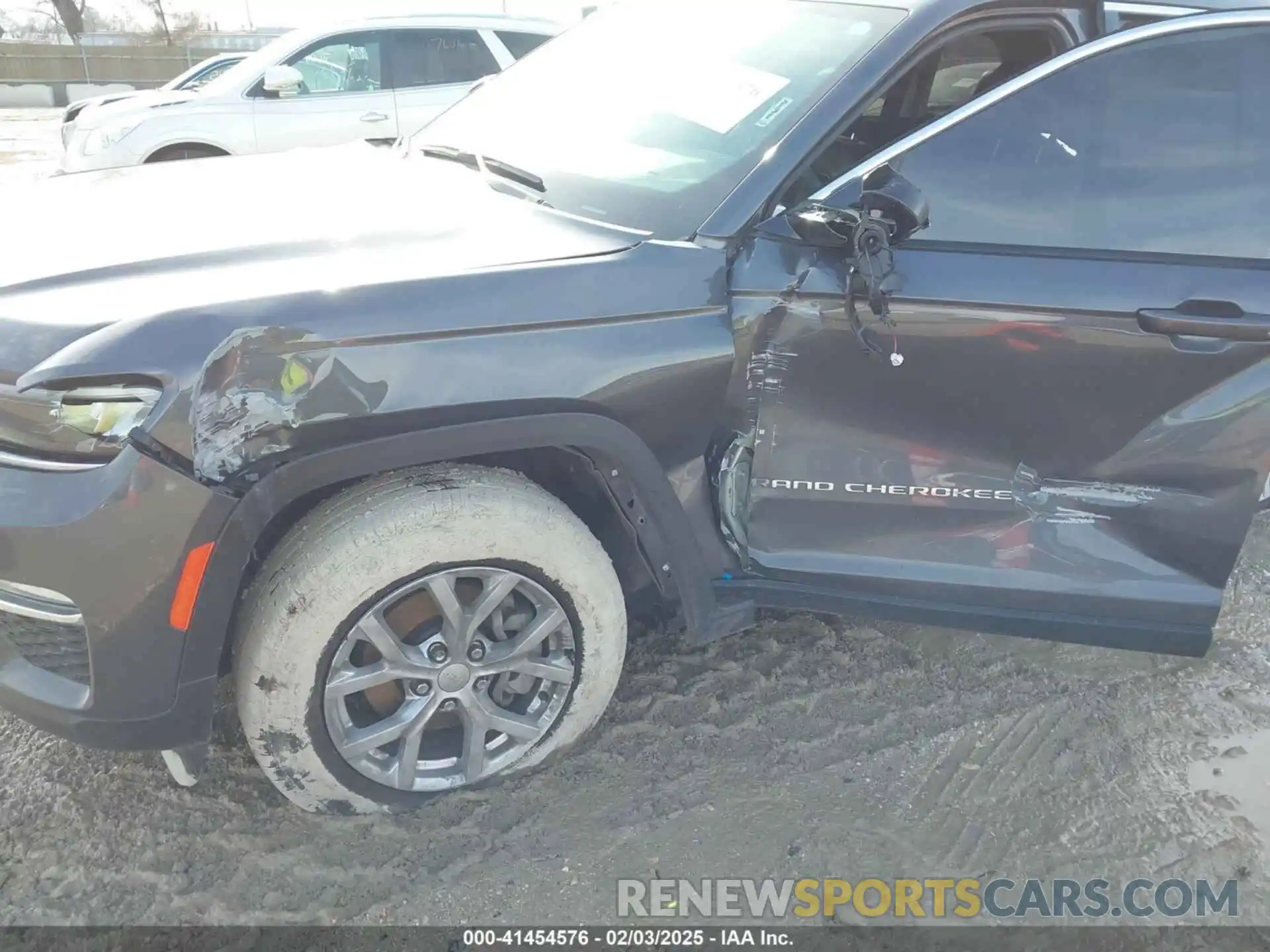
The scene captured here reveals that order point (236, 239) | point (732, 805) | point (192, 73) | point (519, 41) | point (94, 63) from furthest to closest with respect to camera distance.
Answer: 1. point (94, 63)
2. point (192, 73)
3. point (519, 41)
4. point (732, 805)
5. point (236, 239)

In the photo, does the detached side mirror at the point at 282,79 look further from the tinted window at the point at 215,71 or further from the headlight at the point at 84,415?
the headlight at the point at 84,415

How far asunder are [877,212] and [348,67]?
21.2 feet

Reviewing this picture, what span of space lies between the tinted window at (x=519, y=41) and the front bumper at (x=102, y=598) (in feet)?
22.1

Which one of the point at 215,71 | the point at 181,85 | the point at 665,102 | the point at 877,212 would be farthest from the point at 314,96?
the point at 877,212

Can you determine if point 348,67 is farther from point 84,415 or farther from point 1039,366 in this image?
point 1039,366

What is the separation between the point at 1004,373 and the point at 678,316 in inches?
32.0

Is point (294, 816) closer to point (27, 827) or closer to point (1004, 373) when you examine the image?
point (27, 827)

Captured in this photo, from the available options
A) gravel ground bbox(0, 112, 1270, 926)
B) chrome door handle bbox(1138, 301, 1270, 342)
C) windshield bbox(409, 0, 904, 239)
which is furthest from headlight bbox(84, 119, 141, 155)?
chrome door handle bbox(1138, 301, 1270, 342)

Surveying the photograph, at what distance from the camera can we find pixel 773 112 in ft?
7.13

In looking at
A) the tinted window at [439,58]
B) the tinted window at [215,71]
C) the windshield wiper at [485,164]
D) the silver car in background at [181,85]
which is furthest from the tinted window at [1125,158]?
the tinted window at [215,71]

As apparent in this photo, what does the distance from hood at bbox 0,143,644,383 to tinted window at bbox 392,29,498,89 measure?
16.5 feet

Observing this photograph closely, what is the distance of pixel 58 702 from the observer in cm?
Result: 178

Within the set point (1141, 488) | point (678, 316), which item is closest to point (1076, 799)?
point (1141, 488)

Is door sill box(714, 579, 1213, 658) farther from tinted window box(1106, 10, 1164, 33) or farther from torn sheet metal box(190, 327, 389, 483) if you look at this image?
tinted window box(1106, 10, 1164, 33)
